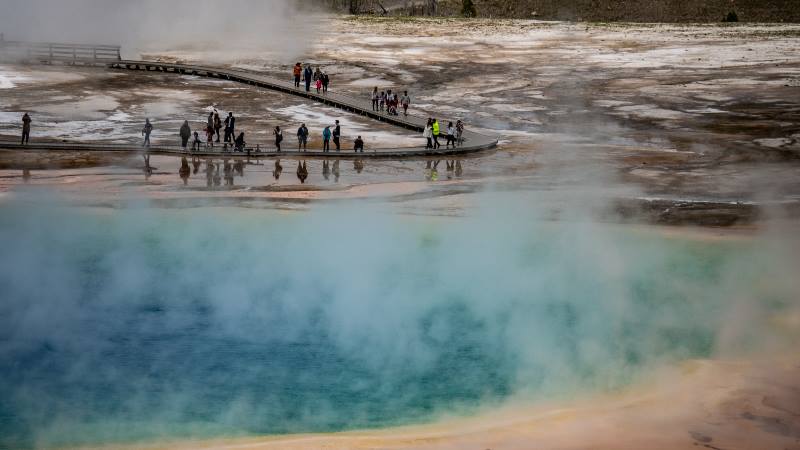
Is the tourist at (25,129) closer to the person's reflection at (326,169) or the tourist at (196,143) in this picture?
the tourist at (196,143)

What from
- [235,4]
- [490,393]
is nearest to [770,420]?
[490,393]

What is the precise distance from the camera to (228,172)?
2523cm

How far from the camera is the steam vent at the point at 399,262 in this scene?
41.1 ft

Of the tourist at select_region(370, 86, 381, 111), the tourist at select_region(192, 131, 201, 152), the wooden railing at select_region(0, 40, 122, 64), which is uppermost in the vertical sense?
the wooden railing at select_region(0, 40, 122, 64)

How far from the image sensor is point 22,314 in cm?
1558

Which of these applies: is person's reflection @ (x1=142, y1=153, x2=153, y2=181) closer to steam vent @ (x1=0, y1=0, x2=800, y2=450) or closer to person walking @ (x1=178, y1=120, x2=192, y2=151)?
steam vent @ (x1=0, y1=0, x2=800, y2=450)

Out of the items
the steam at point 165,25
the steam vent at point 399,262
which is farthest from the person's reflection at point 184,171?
the steam at point 165,25

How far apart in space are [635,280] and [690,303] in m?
1.27

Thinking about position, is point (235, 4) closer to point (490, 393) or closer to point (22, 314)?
point (22, 314)

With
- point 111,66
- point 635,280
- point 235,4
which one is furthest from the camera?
point 235,4

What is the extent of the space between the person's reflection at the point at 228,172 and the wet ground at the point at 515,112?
0.36 feet

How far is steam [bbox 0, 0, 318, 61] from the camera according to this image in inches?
1861

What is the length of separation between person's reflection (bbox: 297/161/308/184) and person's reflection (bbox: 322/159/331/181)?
396 mm

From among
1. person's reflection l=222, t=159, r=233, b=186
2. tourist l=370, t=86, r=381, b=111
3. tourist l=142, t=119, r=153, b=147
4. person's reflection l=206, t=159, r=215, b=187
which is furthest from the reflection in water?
tourist l=370, t=86, r=381, b=111
